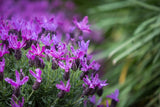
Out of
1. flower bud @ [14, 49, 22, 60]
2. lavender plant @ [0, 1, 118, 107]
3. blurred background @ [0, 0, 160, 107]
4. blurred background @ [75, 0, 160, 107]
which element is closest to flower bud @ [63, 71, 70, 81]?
lavender plant @ [0, 1, 118, 107]

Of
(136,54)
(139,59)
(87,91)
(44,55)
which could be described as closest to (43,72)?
(44,55)

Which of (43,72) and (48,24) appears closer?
(43,72)

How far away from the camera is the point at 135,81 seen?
1702 mm

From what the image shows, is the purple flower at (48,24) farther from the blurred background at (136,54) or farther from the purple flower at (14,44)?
the blurred background at (136,54)

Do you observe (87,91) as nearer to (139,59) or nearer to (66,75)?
(66,75)

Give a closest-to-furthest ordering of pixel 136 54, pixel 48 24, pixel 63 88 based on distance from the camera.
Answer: pixel 63 88 → pixel 48 24 → pixel 136 54

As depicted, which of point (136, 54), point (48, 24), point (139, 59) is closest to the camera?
point (48, 24)

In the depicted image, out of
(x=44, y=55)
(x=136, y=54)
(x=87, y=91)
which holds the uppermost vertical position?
(x=44, y=55)

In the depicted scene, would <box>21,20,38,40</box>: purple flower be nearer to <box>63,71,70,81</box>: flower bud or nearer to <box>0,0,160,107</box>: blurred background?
<box>63,71,70,81</box>: flower bud

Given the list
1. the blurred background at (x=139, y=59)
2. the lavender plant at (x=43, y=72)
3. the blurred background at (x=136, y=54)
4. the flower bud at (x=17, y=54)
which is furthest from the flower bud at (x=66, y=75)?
the blurred background at (x=139, y=59)

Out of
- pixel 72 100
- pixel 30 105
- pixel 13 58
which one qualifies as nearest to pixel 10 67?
pixel 13 58

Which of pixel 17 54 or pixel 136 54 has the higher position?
pixel 17 54

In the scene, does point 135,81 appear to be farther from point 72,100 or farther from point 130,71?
point 72,100

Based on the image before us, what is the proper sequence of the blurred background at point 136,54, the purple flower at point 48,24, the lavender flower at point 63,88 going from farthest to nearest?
the blurred background at point 136,54 → the purple flower at point 48,24 → the lavender flower at point 63,88
